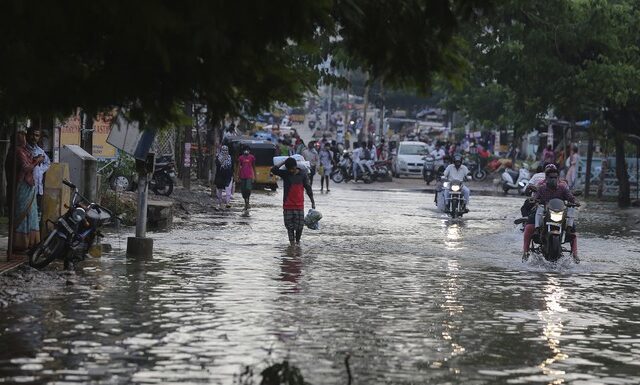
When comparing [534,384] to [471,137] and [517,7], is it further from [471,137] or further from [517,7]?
[471,137]

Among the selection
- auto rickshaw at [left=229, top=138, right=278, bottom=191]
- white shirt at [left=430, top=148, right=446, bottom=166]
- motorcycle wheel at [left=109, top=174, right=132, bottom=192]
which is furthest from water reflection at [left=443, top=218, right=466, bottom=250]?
white shirt at [left=430, top=148, right=446, bottom=166]

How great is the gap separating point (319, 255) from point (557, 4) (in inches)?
599

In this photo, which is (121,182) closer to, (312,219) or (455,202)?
(455,202)

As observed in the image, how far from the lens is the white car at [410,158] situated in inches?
2410

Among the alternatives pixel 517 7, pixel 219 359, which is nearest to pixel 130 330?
pixel 219 359

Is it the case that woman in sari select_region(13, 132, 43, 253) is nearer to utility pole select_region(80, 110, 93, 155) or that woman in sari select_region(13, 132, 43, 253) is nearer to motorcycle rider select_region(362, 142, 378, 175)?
utility pole select_region(80, 110, 93, 155)

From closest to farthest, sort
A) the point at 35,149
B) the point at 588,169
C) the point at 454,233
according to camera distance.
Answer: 1. the point at 35,149
2. the point at 454,233
3. the point at 588,169

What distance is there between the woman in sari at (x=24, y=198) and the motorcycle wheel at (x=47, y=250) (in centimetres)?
122

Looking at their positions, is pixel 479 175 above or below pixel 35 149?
below

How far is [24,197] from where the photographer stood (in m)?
17.5

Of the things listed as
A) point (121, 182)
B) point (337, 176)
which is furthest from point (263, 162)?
point (337, 176)

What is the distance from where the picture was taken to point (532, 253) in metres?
20.3

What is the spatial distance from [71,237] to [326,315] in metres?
4.50

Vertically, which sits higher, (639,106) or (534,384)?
(639,106)
